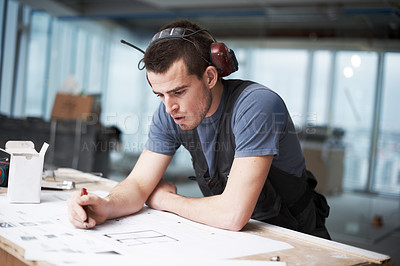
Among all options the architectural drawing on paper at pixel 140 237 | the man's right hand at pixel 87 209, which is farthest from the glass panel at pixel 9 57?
the architectural drawing on paper at pixel 140 237

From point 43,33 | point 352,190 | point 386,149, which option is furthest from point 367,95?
point 43,33

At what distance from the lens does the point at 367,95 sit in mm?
4066

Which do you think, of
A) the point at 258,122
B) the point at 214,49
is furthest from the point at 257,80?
the point at 258,122

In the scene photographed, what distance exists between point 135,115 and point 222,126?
502 cm

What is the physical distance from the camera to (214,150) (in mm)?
1581

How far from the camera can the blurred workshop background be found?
403 cm

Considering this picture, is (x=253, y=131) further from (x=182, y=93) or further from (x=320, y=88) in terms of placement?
(x=320, y=88)

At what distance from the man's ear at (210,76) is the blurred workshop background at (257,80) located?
1848mm

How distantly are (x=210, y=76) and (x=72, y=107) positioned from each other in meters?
3.52

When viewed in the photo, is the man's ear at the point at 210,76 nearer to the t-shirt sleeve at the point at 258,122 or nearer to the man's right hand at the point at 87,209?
the t-shirt sleeve at the point at 258,122

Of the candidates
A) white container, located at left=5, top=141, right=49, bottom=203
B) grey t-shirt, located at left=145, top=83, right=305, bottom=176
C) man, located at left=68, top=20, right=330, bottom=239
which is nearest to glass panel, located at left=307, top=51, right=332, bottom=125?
man, located at left=68, top=20, right=330, bottom=239

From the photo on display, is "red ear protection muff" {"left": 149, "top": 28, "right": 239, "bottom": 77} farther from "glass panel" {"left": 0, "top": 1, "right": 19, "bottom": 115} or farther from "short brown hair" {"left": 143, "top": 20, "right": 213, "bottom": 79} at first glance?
"glass panel" {"left": 0, "top": 1, "right": 19, "bottom": 115}

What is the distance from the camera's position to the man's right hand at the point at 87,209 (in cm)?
117

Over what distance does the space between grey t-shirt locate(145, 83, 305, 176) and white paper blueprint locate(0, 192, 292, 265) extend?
29cm
